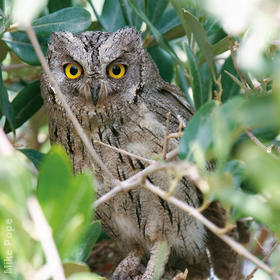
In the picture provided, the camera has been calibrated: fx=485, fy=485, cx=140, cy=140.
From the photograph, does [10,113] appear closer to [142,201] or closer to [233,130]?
[142,201]

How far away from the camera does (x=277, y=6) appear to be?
77cm

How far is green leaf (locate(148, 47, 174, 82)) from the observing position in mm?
2191

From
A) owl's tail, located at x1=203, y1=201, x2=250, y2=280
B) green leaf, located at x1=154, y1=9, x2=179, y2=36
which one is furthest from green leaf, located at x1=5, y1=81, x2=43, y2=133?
owl's tail, located at x1=203, y1=201, x2=250, y2=280

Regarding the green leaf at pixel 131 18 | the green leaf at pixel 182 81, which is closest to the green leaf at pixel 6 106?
the green leaf at pixel 131 18

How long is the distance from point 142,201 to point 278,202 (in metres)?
1.18

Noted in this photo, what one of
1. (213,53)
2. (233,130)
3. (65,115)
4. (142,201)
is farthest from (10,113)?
(233,130)

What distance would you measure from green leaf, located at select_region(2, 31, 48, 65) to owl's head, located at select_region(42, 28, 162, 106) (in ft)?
0.33

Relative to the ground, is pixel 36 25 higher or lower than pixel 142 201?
higher

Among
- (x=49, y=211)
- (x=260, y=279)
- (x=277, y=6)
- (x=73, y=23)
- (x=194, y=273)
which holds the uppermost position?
(x=277, y=6)

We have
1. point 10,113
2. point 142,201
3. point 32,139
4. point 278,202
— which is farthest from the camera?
point 32,139

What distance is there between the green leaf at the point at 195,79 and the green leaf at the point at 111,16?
0.53 metres

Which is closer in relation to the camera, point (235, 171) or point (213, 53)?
point (235, 171)

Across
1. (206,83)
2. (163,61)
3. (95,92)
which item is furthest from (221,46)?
(163,61)

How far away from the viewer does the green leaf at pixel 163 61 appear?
86.3 inches
